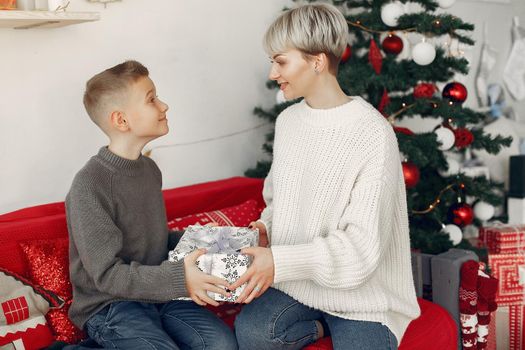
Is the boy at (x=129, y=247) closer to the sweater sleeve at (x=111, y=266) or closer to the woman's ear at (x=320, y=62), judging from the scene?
the sweater sleeve at (x=111, y=266)

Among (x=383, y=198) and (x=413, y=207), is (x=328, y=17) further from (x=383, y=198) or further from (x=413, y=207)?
(x=413, y=207)

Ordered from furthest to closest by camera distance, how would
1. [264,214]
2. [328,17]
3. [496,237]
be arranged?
[496,237] < [264,214] < [328,17]

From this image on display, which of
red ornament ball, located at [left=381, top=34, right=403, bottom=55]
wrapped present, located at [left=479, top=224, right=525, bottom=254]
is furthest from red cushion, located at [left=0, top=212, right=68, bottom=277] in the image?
wrapped present, located at [left=479, top=224, right=525, bottom=254]

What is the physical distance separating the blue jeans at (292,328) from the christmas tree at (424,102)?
962mm

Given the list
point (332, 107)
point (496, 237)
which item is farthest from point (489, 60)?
point (332, 107)

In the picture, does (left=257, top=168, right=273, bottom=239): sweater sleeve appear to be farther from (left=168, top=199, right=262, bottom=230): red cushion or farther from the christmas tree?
the christmas tree

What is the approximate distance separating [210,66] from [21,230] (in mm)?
1218

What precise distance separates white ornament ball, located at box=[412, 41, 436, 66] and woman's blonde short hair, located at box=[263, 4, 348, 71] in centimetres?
80

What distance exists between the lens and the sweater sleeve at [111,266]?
1729 millimetres

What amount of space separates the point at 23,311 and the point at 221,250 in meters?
0.56

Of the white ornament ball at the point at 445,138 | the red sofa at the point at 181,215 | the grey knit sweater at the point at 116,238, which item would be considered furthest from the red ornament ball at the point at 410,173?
the grey knit sweater at the point at 116,238

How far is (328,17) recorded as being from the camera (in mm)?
1904

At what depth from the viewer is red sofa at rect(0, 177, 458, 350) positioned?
1903mm

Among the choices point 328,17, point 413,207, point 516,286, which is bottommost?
point 516,286
